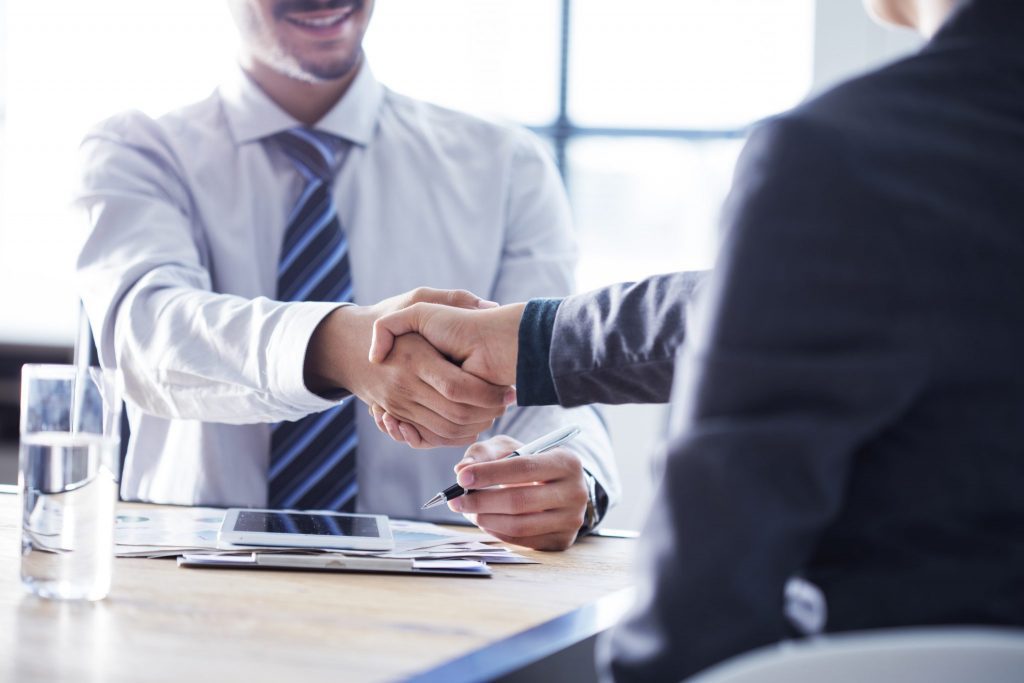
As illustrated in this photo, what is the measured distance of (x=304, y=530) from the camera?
110 centimetres

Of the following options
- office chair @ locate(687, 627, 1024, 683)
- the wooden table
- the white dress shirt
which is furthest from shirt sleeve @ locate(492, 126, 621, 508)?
office chair @ locate(687, 627, 1024, 683)

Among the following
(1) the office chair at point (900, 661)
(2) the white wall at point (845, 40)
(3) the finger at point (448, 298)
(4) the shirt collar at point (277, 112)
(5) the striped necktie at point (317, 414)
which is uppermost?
(2) the white wall at point (845, 40)

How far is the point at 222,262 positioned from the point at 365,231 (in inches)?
9.3

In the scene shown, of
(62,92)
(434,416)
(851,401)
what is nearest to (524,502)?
(434,416)

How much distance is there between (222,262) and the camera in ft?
5.86

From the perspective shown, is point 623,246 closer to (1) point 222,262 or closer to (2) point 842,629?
(1) point 222,262

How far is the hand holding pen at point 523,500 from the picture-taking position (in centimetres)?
118

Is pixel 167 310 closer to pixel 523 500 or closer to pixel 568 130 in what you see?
pixel 523 500

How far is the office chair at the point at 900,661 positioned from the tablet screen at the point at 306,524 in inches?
26.4

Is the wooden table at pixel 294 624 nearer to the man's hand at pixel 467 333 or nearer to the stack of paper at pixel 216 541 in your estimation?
the stack of paper at pixel 216 541

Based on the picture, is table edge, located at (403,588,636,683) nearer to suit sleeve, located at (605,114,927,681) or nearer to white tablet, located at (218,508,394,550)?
suit sleeve, located at (605,114,927,681)

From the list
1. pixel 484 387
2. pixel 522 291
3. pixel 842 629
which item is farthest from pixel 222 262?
pixel 842 629

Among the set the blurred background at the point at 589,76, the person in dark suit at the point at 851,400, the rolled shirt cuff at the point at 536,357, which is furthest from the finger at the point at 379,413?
the blurred background at the point at 589,76

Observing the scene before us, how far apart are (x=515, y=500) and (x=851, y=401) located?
2.14 feet
